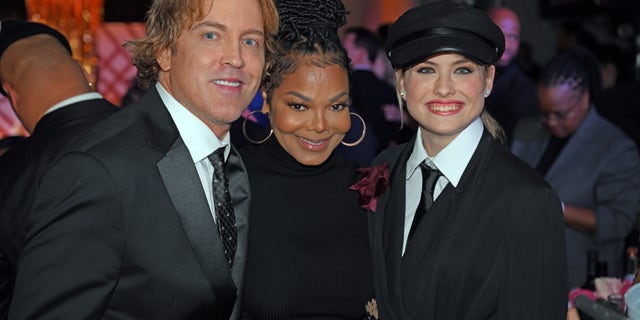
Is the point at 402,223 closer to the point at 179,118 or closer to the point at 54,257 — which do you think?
the point at 179,118

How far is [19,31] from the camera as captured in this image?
238 centimetres

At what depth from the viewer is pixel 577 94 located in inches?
127

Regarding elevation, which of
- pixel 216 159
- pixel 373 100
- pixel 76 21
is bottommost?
pixel 76 21

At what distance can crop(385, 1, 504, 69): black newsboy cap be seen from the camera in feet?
5.91

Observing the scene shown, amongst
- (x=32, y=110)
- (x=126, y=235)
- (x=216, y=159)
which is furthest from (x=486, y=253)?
(x=32, y=110)

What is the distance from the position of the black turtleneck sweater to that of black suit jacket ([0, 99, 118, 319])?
1.65 feet

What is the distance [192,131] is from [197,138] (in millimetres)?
18

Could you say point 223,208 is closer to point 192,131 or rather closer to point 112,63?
point 192,131

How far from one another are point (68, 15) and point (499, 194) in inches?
206

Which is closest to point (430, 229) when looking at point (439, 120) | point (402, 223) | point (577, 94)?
point (402, 223)

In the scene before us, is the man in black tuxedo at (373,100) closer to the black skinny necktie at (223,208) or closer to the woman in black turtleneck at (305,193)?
the woman in black turtleneck at (305,193)

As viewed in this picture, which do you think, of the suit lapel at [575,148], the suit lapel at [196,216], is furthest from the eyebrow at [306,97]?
the suit lapel at [575,148]

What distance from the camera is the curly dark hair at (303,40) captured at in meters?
2.09

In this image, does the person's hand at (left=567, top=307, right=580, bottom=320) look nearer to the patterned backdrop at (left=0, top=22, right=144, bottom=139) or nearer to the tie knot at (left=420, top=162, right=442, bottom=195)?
the tie knot at (left=420, top=162, right=442, bottom=195)
